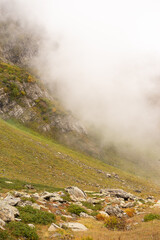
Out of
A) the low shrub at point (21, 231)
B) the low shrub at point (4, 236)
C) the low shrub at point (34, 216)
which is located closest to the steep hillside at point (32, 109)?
the low shrub at point (34, 216)

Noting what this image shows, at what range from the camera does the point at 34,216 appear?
44.1 ft

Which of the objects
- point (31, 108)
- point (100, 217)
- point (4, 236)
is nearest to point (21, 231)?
point (4, 236)

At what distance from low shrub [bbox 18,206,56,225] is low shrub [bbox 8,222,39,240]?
6.79 feet

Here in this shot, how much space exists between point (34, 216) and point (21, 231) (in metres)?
3.39

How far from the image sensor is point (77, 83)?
7697 inches

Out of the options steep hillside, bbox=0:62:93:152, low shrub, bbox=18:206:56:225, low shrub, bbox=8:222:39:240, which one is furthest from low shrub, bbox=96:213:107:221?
steep hillside, bbox=0:62:93:152

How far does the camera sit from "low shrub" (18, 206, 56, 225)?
41.9 ft

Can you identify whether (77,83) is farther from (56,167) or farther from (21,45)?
(56,167)

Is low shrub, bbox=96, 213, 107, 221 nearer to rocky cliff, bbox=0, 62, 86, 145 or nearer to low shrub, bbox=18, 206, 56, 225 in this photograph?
low shrub, bbox=18, 206, 56, 225

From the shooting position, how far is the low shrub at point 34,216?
1277 cm

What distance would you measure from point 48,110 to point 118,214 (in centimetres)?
9883

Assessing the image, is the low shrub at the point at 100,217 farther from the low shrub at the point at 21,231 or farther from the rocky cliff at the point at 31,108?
the rocky cliff at the point at 31,108

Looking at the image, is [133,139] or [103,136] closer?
[103,136]

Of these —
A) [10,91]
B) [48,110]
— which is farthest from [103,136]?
[10,91]
